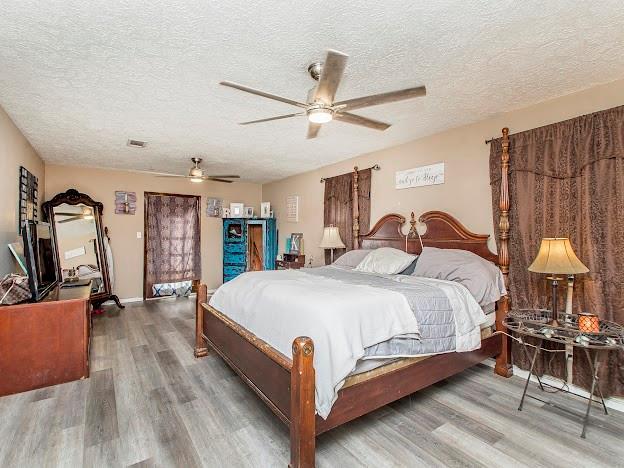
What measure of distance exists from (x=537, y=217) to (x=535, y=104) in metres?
1.00

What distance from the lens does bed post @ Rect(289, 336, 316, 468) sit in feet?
5.33

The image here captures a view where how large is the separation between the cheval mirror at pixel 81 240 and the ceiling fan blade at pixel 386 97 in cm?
468

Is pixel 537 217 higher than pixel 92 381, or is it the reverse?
pixel 537 217

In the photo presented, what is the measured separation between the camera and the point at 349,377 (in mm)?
1853

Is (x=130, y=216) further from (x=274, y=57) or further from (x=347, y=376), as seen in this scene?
(x=347, y=376)

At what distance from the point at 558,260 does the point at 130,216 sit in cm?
610

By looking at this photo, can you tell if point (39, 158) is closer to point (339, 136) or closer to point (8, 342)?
point (8, 342)

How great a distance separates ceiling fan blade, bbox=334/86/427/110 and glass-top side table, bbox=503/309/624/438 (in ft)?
5.97

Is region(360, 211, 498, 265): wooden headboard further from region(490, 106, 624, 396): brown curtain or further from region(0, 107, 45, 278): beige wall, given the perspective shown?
region(0, 107, 45, 278): beige wall

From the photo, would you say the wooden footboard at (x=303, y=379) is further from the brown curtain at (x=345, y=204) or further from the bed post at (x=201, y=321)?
the brown curtain at (x=345, y=204)

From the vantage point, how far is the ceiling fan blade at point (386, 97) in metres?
1.84

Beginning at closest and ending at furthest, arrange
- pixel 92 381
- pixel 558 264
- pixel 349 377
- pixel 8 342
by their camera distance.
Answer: pixel 349 377 < pixel 558 264 < pixel 8 342 < pixel 92 381

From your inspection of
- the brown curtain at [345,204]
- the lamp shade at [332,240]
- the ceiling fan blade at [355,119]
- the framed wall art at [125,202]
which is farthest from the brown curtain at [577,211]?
the framed wall art at [125,202]

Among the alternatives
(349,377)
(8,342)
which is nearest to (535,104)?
(349,377)
